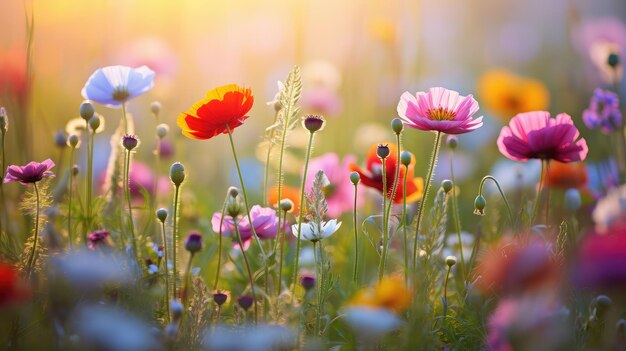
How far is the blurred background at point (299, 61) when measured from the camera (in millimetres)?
2699

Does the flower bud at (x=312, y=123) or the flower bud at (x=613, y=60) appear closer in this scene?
the flower bud at (x=312, y=123)

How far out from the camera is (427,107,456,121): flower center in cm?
134

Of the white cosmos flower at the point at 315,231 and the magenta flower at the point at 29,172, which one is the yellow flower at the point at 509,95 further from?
the magenta flower at the point at 29,172

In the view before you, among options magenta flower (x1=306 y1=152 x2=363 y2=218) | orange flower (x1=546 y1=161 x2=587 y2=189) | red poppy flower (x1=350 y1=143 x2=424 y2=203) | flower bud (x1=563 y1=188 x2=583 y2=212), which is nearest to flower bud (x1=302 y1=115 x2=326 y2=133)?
red poppy flower (x1=350 y1=143 x2=424 y2=203)

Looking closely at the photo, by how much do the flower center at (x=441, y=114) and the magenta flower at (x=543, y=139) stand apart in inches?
5.2

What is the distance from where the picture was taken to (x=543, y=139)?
137 centimetres

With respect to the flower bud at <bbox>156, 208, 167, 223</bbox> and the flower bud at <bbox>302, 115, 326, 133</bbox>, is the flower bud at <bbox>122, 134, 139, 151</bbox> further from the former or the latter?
the flower bud at <bbox>302, 115, 326, 133</bbox>

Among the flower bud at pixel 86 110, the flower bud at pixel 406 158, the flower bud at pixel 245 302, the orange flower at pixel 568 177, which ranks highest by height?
the orange flower at pixel 568 177

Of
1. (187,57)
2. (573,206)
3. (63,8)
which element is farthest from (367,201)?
(63,8)

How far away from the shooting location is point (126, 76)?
1477 millimetres

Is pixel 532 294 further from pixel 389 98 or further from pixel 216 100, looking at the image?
pixel 389 98

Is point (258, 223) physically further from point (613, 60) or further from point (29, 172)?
point (613, 60)

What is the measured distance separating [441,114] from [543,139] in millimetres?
191

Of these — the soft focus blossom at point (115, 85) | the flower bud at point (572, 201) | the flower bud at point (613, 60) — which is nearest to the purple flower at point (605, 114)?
the flower bud at point (613, 60)
